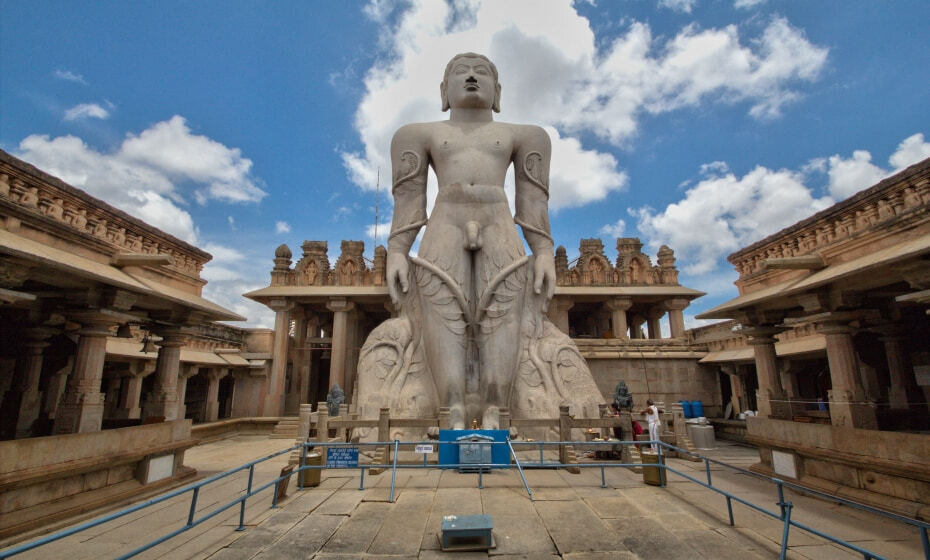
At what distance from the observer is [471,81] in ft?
37.1

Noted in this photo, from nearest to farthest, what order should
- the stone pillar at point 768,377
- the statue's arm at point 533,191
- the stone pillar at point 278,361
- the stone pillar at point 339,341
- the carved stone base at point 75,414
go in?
1. the carved stone base at point 75,414
2. the stone pillar at point 768,377
3. the statue's arm at point 533,191
4. the stone pillar at point 278,361
5. the stone pillar at point 339,341

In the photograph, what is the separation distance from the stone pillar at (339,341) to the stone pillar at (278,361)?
2.05 metres

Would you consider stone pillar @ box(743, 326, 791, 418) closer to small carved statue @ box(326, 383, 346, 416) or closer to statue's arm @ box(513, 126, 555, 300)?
statue's arm @ box(513, 126, 555, 300)

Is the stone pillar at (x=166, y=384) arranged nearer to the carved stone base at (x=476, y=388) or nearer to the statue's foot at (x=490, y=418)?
the carved stone base at (x=476, y=388)

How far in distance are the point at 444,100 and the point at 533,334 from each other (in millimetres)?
6746

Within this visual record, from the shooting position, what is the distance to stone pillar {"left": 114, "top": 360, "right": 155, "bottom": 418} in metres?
15.3

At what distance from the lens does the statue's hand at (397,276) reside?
36.0ft

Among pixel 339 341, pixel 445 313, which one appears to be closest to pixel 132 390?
pixel 339 341

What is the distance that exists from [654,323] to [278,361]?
20.5 meters

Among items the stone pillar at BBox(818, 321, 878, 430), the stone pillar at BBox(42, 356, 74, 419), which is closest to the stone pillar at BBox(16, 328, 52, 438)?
the stone pillar at BBox(42, 356, 74, 419)

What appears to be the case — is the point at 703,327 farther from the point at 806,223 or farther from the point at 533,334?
the point at 533,334

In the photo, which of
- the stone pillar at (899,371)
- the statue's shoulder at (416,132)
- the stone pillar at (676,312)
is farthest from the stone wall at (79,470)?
the stone pillar at (676,312)

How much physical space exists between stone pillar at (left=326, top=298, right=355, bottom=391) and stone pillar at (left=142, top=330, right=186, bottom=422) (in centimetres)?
1002

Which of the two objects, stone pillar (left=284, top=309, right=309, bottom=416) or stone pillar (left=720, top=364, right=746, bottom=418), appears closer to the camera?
stone pillar (left=720, top=364, right=746, bottom=418)
